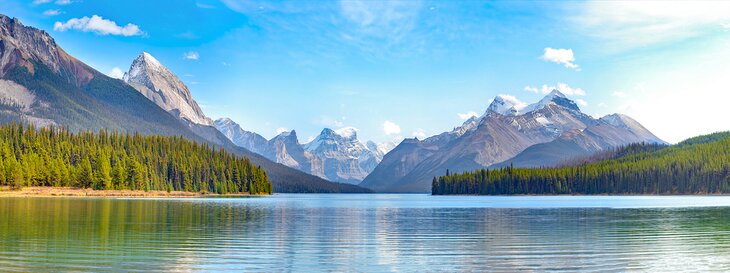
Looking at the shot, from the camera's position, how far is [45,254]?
38.8 m

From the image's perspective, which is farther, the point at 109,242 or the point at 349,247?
the point at 349,247

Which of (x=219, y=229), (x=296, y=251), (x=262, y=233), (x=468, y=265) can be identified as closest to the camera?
(x=468, y=265)

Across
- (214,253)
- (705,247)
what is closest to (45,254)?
(214,253)

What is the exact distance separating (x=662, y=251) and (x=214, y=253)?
29823 millimetres

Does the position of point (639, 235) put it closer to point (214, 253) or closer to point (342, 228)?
point (342, 228)

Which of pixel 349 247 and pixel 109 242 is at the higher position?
pixel 109 242

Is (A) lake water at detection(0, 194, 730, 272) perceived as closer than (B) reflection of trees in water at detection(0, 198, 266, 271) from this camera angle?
Yes

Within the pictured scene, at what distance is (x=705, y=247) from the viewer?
47031mm

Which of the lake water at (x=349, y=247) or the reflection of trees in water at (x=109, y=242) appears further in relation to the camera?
the reflection of trees in water at (x=109, y=242)

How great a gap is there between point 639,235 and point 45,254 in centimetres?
4664

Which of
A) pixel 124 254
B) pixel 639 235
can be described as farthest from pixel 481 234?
pixel 124 254

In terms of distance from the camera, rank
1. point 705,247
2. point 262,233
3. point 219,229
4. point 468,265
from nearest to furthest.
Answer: point 468,265 → point 705,247 → point 262,233 → point 219,229

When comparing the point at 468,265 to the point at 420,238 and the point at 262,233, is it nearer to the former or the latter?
the point at 420,238

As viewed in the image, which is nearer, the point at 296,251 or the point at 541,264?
the point at 541,264
